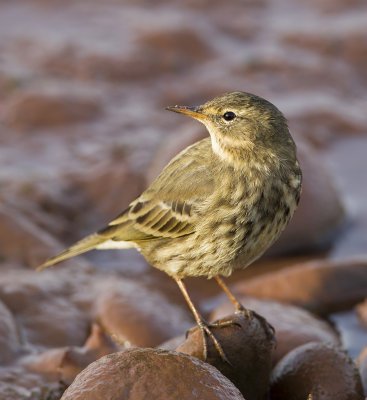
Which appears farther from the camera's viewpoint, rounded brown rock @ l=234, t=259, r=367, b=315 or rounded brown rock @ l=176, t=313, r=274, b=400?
rounded brown rock @ l=234, t=259, r=367, b=315

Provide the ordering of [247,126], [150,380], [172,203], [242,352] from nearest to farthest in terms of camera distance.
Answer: [150,380] → [242,352] → [247,126] → [172,203]

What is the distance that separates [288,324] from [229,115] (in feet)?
5.63

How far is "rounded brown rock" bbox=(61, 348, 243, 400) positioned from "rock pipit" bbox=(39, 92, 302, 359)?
633 mm

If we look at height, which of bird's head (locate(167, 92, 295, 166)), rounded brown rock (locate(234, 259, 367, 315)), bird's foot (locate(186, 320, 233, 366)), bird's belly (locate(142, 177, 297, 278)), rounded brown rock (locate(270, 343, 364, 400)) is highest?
bird's head (locate(167, 92, 295, 166))

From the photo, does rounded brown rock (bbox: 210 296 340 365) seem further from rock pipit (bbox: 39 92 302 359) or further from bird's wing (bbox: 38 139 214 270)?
bird's wing (bbox: 38 139 214 270)

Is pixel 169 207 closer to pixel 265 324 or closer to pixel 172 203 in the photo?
pixel 172 203

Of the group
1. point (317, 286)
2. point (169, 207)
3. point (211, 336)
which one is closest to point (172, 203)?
point (169, 207)

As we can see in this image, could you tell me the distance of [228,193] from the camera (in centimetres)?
495

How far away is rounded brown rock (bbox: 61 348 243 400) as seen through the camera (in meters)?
4.00

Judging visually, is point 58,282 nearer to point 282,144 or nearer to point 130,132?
point 282,144

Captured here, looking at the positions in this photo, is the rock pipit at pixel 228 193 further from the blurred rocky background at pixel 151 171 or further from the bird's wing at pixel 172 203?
the blurred rocky background at pixel 151 171

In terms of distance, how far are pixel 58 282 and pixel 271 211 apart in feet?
8.53

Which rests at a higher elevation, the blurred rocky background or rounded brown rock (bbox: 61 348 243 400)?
the blurred rocky background

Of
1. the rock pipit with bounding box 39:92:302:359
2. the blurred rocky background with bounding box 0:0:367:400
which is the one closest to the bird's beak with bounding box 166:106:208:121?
the rock pipit with bounding box 39:92:302:359
